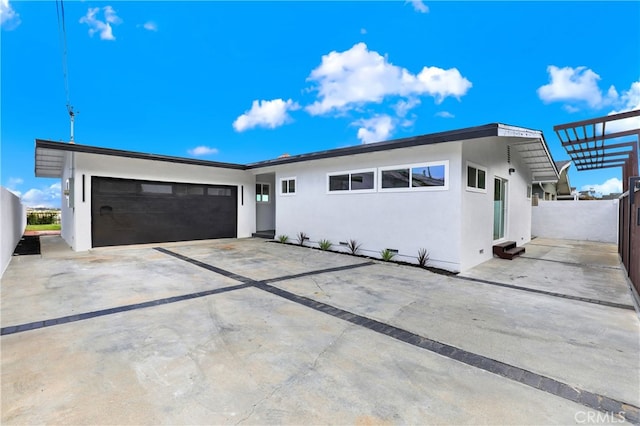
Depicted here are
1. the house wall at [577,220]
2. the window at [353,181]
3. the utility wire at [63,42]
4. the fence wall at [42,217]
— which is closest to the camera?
the utility wire at [63,42]

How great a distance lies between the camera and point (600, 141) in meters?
7.35

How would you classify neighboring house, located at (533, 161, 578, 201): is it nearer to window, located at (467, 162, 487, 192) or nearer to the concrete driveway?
window, located at (467, 162, 487, 192)

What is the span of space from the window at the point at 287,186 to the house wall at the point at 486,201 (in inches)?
229

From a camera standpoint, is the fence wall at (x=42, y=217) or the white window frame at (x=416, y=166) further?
the fence wall at (x=42, y=217)

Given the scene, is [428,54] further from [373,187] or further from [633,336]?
[633,336]

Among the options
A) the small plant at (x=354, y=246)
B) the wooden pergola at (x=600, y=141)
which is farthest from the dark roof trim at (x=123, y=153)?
the wooden pergola at (x=600, y=141)

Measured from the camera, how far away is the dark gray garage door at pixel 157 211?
9.09 meters

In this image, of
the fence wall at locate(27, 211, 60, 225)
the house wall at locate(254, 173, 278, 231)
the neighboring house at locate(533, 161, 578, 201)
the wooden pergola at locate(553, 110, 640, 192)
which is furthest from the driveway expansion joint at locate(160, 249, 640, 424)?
the fence wall at locate(27, 211, 60, 225)

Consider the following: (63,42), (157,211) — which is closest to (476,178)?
(157,211)

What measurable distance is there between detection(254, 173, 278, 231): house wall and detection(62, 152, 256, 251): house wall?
1.24ft

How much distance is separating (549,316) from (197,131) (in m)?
21.4

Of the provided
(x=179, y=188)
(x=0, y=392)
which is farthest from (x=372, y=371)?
(x=179, y=188)

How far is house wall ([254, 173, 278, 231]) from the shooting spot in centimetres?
1320

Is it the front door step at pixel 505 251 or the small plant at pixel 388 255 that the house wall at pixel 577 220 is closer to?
the front door step at pixel 505 251
